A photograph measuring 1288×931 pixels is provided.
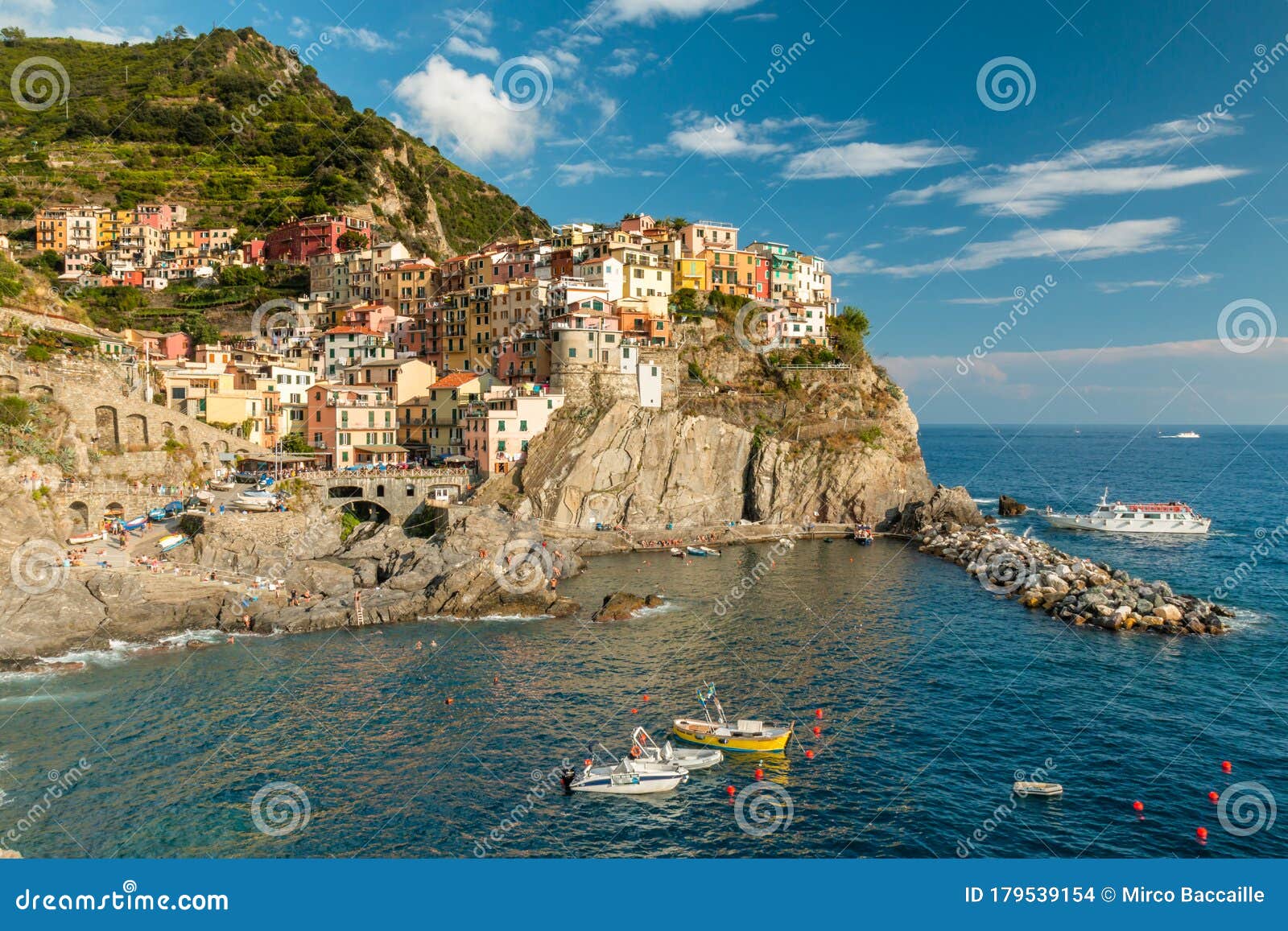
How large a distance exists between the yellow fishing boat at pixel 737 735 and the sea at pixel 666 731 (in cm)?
61

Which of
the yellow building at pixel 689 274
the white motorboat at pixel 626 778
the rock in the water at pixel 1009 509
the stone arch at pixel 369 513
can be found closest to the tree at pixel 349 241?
the yellow building at pixel 689 274

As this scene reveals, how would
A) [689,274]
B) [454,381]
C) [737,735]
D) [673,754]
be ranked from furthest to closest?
[689,274] → [454,381] → [737,735] → [673,754]

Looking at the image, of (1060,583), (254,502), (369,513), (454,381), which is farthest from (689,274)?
(254,502)

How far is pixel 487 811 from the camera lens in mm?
27641

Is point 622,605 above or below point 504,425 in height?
below

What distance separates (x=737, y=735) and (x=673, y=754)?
9.90ft

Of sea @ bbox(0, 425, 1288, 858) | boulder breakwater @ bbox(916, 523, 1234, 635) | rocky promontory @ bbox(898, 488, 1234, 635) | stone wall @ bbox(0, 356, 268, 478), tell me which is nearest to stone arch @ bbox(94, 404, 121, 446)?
stone wall @ bbox(0, 356, 268, 478)

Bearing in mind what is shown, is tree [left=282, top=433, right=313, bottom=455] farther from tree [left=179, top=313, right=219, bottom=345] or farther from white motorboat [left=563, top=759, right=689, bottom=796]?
white motorboat [left=563, top=759, right=689, bottom=796]

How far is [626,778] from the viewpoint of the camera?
1153 inches

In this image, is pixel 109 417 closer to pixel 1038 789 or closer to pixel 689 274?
pixel 689 274

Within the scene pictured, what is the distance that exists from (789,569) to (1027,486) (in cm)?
8688

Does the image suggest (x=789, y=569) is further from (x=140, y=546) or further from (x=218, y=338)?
(x=218, y=338)

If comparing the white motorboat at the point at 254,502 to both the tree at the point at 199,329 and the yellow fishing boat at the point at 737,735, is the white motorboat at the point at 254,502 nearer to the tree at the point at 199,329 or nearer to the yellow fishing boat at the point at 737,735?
the yellow fishing boat at the point at 737,735

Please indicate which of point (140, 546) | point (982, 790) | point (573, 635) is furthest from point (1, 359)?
point (982, 790)
